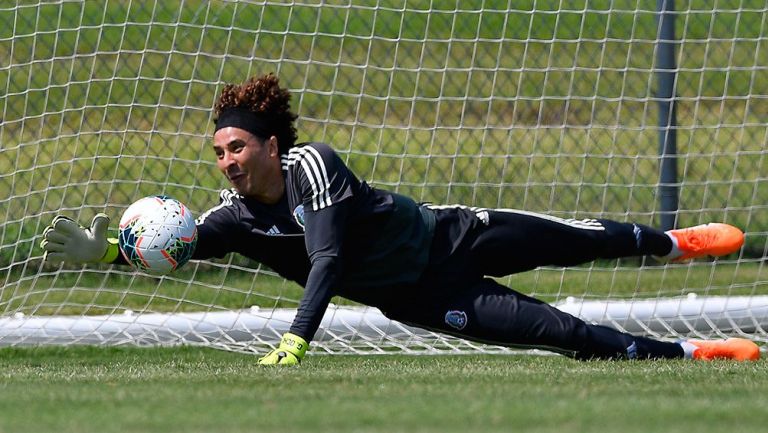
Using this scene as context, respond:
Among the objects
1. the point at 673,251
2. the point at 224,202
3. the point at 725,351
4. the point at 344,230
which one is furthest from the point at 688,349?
the point at 224,202

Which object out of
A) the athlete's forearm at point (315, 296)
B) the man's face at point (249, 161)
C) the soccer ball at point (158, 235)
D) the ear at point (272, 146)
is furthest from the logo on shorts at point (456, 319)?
the soccer ball at point (158, 235)

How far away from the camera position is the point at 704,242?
7090 millimetres

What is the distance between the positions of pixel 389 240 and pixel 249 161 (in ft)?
2.56

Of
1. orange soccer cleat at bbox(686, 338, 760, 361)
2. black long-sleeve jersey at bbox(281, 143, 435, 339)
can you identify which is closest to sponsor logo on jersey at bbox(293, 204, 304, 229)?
black long-sleeve jersey at bbox(281, 143, 435, 339)

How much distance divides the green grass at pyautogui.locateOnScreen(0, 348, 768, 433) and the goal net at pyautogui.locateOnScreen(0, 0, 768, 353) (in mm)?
1717

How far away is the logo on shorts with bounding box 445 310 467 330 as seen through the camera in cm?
651

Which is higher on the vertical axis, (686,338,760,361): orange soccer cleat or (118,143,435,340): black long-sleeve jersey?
(118,143,435,340): black long-sleeve jersey

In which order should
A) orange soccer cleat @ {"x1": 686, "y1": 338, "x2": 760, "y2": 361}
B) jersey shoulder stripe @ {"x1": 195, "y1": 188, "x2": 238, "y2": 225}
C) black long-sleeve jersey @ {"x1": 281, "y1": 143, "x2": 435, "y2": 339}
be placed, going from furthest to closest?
orange soccer cleat @ {"x1": 686, "y1": 338, "x2": 760, "y2": 361}
jersey shoulder stripe @ {"x1": 195, "y1": 188, "x2": 238, "y2": 225}
black long-sleeve jersey @ {"x1": 281, "y1": 143, "x2": 435, "y2": 339}

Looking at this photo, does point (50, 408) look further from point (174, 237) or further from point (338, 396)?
point (174, 237)

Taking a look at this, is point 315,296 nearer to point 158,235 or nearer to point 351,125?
point 158,235

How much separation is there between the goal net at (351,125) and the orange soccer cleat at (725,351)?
3.53 feet

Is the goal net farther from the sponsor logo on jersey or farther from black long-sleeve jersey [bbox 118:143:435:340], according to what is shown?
the sponsor logo on jersey

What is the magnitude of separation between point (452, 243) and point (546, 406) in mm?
2307

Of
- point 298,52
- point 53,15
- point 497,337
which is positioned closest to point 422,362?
point 497,337
